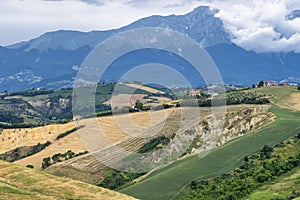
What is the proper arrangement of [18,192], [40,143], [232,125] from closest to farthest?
[18,192]
[232,125]
[40,143]

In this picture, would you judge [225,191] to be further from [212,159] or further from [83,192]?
[212,159]

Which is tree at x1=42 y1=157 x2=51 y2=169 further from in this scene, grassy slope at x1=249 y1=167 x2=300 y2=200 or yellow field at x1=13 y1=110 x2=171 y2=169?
grassy slope at x1=249 y1=167 x2=300 y2=200

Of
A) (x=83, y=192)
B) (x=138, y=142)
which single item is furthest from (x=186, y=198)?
(x=138, y=142)

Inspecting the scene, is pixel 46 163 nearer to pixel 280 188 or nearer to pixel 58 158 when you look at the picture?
pixel 58 158

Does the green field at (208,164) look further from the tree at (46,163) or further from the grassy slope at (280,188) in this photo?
the tree at (46,163)

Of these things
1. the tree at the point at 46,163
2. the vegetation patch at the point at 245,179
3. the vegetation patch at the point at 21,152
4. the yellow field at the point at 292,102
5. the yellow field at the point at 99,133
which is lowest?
the vegetation patch at the point at 21,152

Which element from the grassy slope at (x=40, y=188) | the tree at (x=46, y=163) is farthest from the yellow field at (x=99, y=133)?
the grassy slope at (x=40, y=188)
